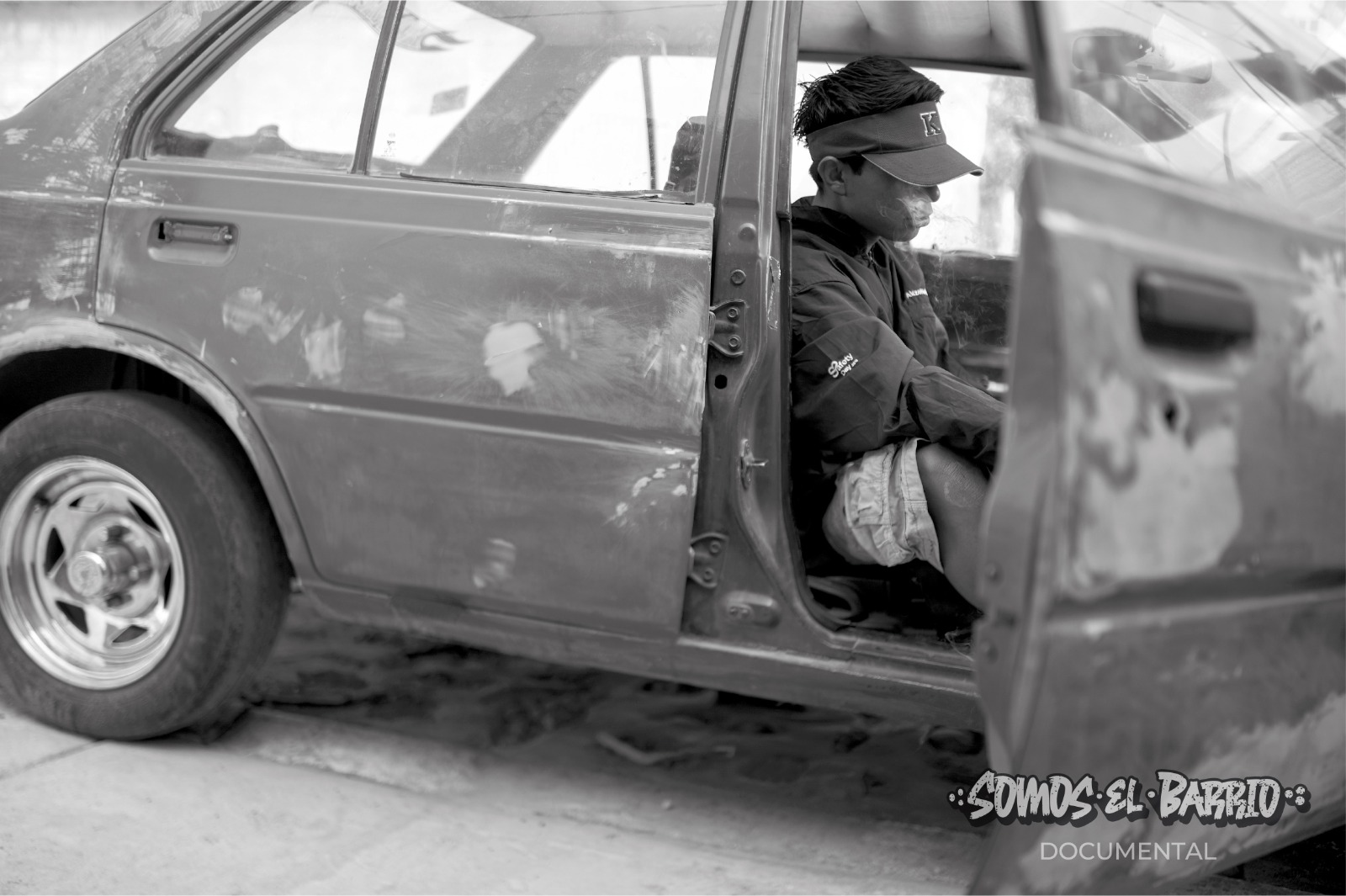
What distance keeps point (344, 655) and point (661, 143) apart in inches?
71.9

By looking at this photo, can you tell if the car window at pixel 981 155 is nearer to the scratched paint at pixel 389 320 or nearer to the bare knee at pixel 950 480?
the bare knee at pixel 950 480

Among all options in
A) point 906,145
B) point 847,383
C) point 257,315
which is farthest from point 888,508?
point 257,315

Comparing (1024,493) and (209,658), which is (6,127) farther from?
(1024,493)

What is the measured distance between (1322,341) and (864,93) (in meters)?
1.34

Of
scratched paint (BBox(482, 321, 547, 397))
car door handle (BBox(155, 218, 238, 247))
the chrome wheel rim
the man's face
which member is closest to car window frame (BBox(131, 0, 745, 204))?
car door handle (BBox(155, 218, 238, 247))

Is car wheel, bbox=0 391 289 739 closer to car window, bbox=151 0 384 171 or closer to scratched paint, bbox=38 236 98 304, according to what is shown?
scratched paint, bbox=38 236 98 304

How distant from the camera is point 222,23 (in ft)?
8.07

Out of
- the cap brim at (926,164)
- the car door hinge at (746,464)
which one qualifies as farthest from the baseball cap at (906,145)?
the car door hinge at (746,464)

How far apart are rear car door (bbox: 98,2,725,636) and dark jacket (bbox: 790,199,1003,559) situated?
308mm

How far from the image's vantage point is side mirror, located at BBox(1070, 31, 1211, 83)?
5.76 ft

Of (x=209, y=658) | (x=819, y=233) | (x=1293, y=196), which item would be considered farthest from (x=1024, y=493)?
(x=209, y=658)

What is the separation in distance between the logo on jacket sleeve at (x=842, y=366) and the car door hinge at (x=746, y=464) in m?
0.23

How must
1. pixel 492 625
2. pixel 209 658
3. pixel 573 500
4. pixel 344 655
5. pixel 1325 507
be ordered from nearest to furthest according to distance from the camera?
pixel 1325 507 < pixel 573 500 < pixel 492 625 < pixel 209 658 < pixel 344 655

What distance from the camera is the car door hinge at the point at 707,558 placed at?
2.20 m
